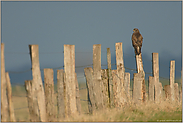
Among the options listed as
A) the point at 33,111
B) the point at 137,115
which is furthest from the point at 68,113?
the point at 137,115

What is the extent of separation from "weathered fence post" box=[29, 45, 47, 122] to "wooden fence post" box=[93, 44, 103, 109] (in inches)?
87.5

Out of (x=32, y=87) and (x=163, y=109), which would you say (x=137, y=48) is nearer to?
(x=163, y=109)

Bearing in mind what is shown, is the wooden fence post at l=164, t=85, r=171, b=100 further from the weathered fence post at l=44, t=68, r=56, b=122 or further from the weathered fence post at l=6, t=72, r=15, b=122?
the weathered fence post at l=6, t=72, r=15, b=122

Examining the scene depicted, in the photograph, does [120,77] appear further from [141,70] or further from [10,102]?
[10,102]

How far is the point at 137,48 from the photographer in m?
11.0

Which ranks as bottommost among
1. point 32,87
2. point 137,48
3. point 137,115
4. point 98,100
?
point 137,115

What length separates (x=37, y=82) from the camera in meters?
7.86

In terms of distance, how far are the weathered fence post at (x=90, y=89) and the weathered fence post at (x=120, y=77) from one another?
111 cm

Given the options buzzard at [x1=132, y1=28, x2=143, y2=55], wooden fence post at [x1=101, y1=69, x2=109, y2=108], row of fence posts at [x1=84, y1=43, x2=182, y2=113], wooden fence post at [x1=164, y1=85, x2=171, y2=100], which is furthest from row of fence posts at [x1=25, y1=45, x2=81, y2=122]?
wooden fence post at [x1=164, y1=85, x2=171, y2=100]

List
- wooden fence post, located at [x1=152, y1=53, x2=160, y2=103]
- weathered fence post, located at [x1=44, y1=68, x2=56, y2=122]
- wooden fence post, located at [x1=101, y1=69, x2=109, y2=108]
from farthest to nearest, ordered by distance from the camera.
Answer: wooden fence post, located at [x1=152, y1=53, x2=160, y2=103] < wooden fence post, located at [x1=101, y1=69, x2=109, y2=108] < weathered fence post, located at [x1=44, y1=68, x2=56, y2=122]

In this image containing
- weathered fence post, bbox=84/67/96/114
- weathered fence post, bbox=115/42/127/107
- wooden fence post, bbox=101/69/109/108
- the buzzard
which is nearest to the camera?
weathered fence post, bbox=84/67/96/114

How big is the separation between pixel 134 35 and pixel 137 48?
2.20 ft

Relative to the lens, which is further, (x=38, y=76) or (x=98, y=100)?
(x=98, y=100)

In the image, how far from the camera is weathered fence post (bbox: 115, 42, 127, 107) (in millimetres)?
9766
